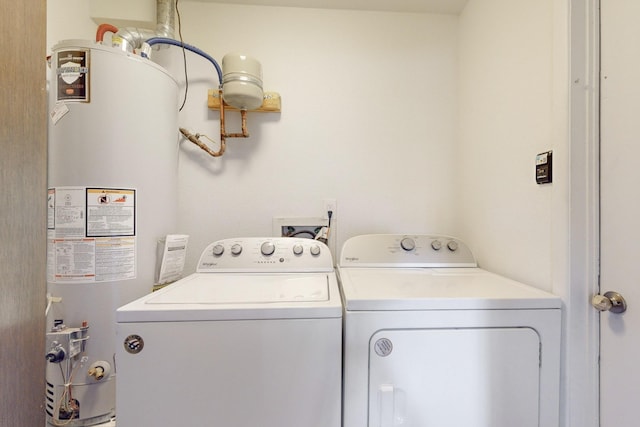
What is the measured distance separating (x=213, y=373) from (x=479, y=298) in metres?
0.80

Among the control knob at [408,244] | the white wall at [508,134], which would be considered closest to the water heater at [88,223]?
the control knob at [408,244]

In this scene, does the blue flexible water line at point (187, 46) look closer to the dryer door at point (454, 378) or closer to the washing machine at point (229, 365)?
the washing machine at point (229, 365)

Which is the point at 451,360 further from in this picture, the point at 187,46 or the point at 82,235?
the point at 187,46

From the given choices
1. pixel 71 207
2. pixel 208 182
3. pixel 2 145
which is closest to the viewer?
pixel 2 145

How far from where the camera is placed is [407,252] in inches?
51.3

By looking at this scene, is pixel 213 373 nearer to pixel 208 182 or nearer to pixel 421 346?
pixel 421 346

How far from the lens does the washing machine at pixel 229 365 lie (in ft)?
2.27

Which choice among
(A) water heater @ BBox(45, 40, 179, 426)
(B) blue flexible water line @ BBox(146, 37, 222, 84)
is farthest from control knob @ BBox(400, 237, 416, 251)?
(B) blue flexible water line @ BBox(146, 37, 222, 84)

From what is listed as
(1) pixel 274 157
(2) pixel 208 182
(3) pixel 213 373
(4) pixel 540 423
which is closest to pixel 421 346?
(4) pixel 540 423

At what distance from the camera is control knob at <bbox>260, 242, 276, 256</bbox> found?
123cm

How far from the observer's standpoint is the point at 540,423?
0.77 metres

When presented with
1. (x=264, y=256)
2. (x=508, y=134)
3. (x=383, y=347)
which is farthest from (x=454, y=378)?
(x=508, y=134)

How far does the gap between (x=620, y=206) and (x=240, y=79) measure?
154cm

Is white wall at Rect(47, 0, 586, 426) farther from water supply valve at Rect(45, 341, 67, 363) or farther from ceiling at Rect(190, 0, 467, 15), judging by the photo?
water supply valve at Rect(45, 341, 67, 363)
